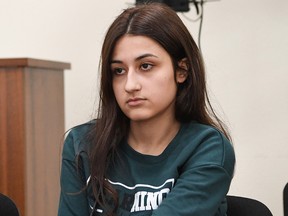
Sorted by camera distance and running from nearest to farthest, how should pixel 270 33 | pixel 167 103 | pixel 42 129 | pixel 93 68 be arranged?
pixel 167 103
pixel 42 129
pixel 270 33
pixel 93 68

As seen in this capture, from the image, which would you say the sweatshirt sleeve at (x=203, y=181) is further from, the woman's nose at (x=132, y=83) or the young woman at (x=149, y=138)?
the woman's nose at (x=132, y=83)

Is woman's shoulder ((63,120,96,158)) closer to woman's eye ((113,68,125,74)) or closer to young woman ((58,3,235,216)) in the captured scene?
young woman ((58,3,235,216))

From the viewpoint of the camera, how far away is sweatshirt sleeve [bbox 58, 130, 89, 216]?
1188 millimetres

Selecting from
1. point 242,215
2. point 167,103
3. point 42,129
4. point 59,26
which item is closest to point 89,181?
point 167,103

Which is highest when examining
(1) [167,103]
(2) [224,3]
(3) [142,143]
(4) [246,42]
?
(2) [224,3]

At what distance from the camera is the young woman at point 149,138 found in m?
1.10

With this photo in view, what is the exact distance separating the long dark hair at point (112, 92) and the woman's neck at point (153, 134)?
0.03 metres

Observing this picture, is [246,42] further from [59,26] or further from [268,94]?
[59,26]

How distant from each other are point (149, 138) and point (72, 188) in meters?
0.24

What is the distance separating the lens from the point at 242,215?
1.19 metres

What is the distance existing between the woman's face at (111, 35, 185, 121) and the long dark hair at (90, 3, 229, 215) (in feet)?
0.06

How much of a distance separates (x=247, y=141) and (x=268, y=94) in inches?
9.7

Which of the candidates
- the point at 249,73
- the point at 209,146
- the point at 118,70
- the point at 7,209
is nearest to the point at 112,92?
the point at 118,70

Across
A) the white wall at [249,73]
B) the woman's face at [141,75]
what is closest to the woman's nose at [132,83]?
the woman's face at [141,75]
